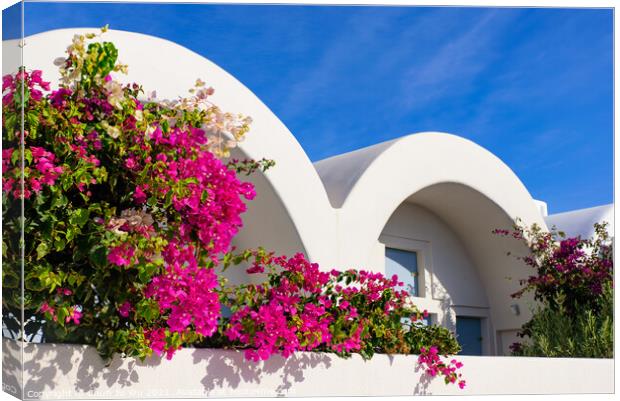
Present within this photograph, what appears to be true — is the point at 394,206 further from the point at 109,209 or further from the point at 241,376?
the point at 109,209

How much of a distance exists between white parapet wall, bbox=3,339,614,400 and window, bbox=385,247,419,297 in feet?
10.8

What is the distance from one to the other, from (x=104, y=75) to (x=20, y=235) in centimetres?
110

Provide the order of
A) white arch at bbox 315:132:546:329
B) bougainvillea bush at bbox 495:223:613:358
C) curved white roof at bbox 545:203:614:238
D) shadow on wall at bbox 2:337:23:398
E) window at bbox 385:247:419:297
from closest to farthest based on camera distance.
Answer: shadow on wall at bbox 2:337:23:398
white arch at bbox 315:132:546:329
bougainvillea bush at bbox 495:223:613:358
window at bbox 385:247:419:297
curved white roof at bbox 545:203:614:238

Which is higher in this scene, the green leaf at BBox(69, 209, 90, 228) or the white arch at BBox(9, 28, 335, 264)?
the white arch at BBox(9, 28, 335, 264)

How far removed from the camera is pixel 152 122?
514cm

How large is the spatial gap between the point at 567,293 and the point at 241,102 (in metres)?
5.91

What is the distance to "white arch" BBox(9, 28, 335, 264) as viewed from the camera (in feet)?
21.5

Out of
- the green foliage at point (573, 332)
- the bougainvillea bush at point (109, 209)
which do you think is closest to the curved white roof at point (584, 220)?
the green foliage at point (573, 332)

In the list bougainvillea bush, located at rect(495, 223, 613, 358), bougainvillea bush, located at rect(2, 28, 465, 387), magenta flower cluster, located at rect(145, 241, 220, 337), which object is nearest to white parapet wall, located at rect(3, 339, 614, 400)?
bougainvillea bush, located at rect(2, 28, 465, 387)

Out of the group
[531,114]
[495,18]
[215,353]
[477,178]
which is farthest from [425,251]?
[215,353]

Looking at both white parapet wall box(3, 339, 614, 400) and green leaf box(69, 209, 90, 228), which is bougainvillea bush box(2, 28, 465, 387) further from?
white parapet wall box(3, 339, 614, 400)

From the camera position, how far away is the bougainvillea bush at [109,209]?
4695 millimetres

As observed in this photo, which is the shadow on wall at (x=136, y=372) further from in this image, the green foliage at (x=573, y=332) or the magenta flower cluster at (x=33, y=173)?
the green foliage at (x=573, y=332)

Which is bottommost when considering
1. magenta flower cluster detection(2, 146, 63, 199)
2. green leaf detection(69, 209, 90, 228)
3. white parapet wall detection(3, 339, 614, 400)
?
white parapet wall detection(3, 339, 614, 400)
